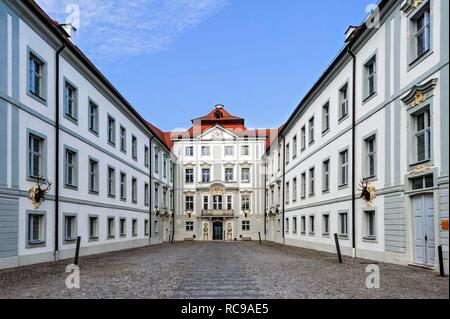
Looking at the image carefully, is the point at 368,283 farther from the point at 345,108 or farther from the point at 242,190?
the point at 242,190

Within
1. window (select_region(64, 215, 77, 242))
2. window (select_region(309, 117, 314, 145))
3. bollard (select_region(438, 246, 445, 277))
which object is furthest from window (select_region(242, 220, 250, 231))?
bollard (select_region(438, 246, 445, 277))

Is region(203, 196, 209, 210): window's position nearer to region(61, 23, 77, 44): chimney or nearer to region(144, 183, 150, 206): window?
region(144, 183, 150, 206): window

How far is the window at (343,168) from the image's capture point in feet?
66.1

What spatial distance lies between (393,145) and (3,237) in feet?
42.8

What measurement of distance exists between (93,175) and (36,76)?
25.6ft

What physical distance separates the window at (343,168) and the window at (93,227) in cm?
1267

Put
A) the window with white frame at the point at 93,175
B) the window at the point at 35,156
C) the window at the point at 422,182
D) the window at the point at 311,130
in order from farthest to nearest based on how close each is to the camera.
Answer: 1. the window at the point at 311,130
2. the window with white frame at the point at 93,175
3. the window at the point at 35,156
4. the window at the point at 422,182

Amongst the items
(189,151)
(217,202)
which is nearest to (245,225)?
(217,202)

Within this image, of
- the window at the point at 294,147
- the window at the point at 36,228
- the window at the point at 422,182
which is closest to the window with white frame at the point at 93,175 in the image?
the window at the point at 36,228

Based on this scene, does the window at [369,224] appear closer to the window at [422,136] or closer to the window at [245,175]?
the window at [422,136]

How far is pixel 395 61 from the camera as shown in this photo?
14898mm

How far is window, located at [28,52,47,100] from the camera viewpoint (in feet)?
53.5

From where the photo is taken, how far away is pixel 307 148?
27641mm
